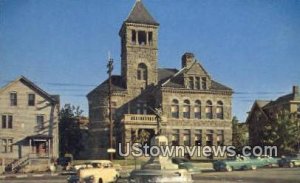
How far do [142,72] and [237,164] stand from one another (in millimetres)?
15639

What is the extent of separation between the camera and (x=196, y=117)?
39.4 m

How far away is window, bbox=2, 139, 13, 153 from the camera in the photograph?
33.0 meters

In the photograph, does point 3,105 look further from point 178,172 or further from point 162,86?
point 178,172

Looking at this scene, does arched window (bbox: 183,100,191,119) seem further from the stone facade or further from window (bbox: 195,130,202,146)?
the stone facade

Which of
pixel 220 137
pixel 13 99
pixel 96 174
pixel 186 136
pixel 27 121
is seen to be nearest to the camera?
pixel 96 174

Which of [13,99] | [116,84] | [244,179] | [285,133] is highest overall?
[116,84]

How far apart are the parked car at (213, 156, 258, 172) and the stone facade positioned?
1193cm

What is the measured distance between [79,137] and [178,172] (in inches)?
908

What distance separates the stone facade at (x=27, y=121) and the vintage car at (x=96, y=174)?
12.0 m

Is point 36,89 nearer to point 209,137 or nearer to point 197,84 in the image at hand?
point 197,84

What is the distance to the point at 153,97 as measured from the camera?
40250 millimetres

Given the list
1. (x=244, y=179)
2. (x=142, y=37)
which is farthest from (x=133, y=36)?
(x=244, y=179)

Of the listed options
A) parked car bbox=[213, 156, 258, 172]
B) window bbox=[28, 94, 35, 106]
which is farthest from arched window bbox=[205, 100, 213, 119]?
window bbox=[28, 94, 35, 106]

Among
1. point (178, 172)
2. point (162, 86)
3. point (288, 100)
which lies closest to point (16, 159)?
point (162, 86)
